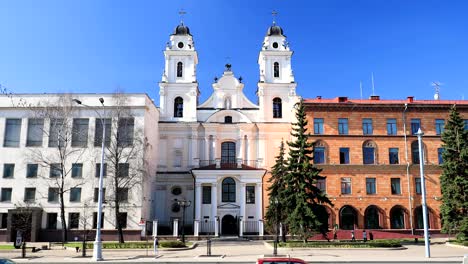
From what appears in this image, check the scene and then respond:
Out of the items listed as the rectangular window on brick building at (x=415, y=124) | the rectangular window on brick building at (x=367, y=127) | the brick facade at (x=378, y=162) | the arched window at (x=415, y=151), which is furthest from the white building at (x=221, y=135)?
the arched window at (x=415, y=151)

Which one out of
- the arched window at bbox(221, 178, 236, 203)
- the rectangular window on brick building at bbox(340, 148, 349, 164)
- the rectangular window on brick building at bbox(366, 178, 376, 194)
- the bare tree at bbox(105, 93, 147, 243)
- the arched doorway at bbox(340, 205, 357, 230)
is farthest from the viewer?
the arched window at bbox(221, 178, 236, 203)

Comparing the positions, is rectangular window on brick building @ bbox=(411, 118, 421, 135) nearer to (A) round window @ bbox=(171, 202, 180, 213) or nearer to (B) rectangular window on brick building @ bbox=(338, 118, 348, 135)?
(B) rectangular window on brick building @ bbox=(338, 118, 348, 135)

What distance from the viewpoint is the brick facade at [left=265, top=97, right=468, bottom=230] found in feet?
153

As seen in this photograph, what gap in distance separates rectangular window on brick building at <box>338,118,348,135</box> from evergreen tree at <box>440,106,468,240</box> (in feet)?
38.4

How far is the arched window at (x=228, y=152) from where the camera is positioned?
56188 millimetres

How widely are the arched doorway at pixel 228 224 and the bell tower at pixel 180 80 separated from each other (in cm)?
1399

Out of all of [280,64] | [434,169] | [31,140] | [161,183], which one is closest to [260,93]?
[280,64]

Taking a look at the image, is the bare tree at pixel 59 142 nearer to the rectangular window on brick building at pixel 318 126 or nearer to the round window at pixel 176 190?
the round window at pixel 176 190

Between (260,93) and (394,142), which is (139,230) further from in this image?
(394,142)

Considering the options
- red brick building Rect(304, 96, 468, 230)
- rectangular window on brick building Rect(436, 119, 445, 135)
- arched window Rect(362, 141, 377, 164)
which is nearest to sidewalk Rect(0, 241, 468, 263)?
red brick building Rect(304, 96, 468, 230)

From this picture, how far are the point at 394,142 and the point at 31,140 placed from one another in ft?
134

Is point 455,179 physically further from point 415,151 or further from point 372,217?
point 415,151

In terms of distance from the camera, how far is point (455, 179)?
3703 centimetres

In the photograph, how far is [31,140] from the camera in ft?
150
